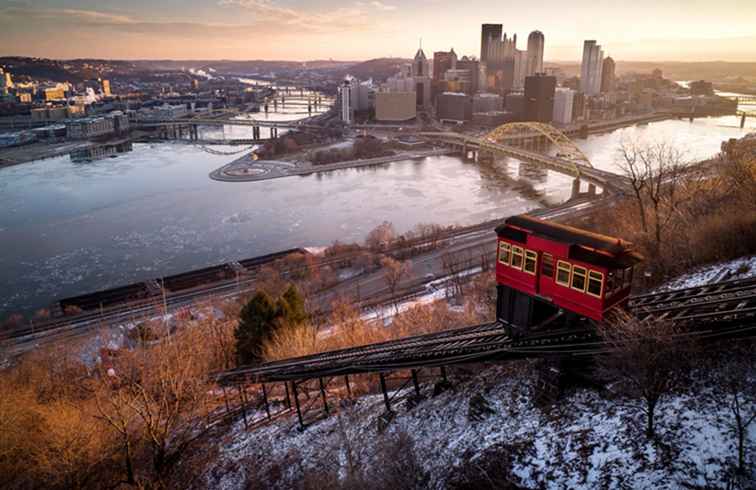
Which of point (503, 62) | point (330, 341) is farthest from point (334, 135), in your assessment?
point (503, 62)

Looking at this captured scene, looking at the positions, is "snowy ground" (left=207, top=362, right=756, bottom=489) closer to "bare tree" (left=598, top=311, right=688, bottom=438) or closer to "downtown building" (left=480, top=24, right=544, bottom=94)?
"bare tree" (left=598, top=311, right=688, bottom=438)

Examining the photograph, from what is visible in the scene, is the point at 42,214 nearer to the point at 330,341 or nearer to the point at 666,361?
the point at 330,341

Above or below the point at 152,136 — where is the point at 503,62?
above

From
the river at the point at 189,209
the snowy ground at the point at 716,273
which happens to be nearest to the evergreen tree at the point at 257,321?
the snowy ground at the point at 716,273

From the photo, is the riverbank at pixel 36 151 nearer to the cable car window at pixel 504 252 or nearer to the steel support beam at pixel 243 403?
the steel support beam at pixel 243 403

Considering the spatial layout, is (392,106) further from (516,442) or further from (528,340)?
(516,442)
